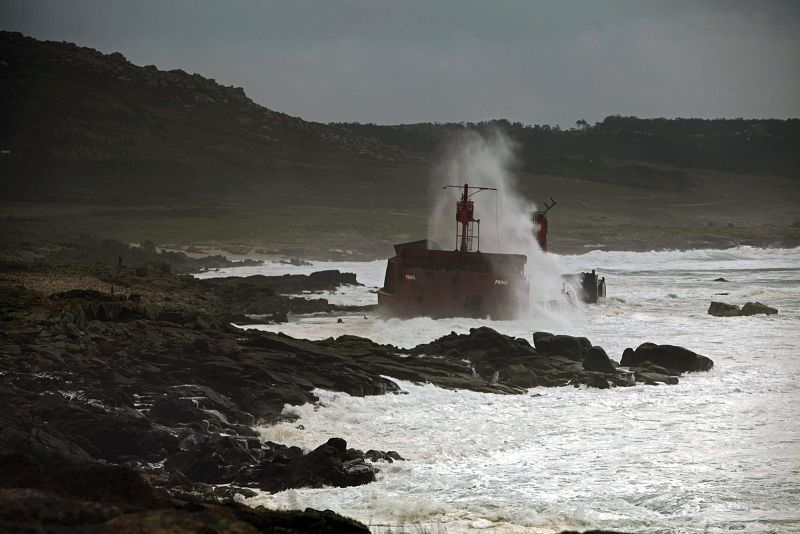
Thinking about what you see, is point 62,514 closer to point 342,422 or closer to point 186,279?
point 342,422

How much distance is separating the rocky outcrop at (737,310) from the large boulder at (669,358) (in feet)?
35.9

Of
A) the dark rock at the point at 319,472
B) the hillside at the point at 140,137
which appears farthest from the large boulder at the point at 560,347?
the hillside at the point at 140,137

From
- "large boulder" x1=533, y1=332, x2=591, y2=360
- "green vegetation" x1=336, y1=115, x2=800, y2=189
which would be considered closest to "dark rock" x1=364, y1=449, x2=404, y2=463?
"large boulder" x1=533, y1=332, x2=591, y2=360

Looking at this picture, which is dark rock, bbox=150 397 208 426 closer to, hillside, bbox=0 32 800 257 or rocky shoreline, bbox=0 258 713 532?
rocky shoreline, bbox=0 258 713 532

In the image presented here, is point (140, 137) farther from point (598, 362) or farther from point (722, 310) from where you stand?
point (598, 362)

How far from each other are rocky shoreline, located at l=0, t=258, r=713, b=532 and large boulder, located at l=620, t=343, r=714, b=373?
0.11ft

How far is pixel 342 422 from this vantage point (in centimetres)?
1738

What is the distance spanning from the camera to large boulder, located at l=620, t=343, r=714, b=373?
23062mm

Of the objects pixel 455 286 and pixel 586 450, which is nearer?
pixel 586 450

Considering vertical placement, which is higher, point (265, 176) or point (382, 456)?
point (265, 176)

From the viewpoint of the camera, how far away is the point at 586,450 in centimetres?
1639

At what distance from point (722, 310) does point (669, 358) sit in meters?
11.9

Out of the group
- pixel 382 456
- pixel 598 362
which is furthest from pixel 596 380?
pixel 382 456

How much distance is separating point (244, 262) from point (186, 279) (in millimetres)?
20936
